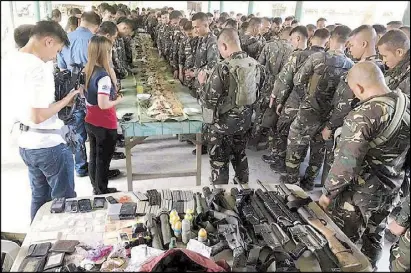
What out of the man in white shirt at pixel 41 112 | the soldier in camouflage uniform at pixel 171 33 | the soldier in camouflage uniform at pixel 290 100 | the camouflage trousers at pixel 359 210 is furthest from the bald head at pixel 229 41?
the soldier in camouflage uniform at pixel 171 33

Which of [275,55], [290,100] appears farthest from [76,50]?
[275,55]

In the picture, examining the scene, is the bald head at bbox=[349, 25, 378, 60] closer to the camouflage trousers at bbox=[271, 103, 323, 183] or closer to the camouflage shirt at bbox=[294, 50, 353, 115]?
the camouflage shirt at bbox=[294, 50, 353, 115]

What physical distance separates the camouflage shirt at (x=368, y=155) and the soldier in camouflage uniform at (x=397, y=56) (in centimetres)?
84

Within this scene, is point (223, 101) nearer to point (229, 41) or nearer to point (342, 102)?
point (229, 41)

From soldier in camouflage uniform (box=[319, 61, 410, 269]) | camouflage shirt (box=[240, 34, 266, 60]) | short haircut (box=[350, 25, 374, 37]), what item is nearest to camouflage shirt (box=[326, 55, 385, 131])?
short haircut (box=[350, 25, 374, 37])

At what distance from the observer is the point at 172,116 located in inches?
150

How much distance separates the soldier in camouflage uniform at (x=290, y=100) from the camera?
169 inches

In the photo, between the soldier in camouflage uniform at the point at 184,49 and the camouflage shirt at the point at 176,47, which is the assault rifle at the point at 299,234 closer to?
the soldier in camouflage uniform at the point at 184,49

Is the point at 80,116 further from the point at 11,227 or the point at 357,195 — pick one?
the point at 357,195

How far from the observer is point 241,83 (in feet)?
11.3

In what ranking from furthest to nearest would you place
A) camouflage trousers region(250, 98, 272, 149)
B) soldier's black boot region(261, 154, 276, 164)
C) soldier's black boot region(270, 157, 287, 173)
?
camouflage trousers region(250, 98, 272, 149) < soldier's black boot region(261, 154, 276, 164) < soldier's black boot region(270, 157, 287, 173)

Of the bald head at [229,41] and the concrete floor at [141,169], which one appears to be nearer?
the bald head at [229,41]

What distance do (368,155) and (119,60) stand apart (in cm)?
421

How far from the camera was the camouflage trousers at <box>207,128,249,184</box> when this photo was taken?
3.74 metres
